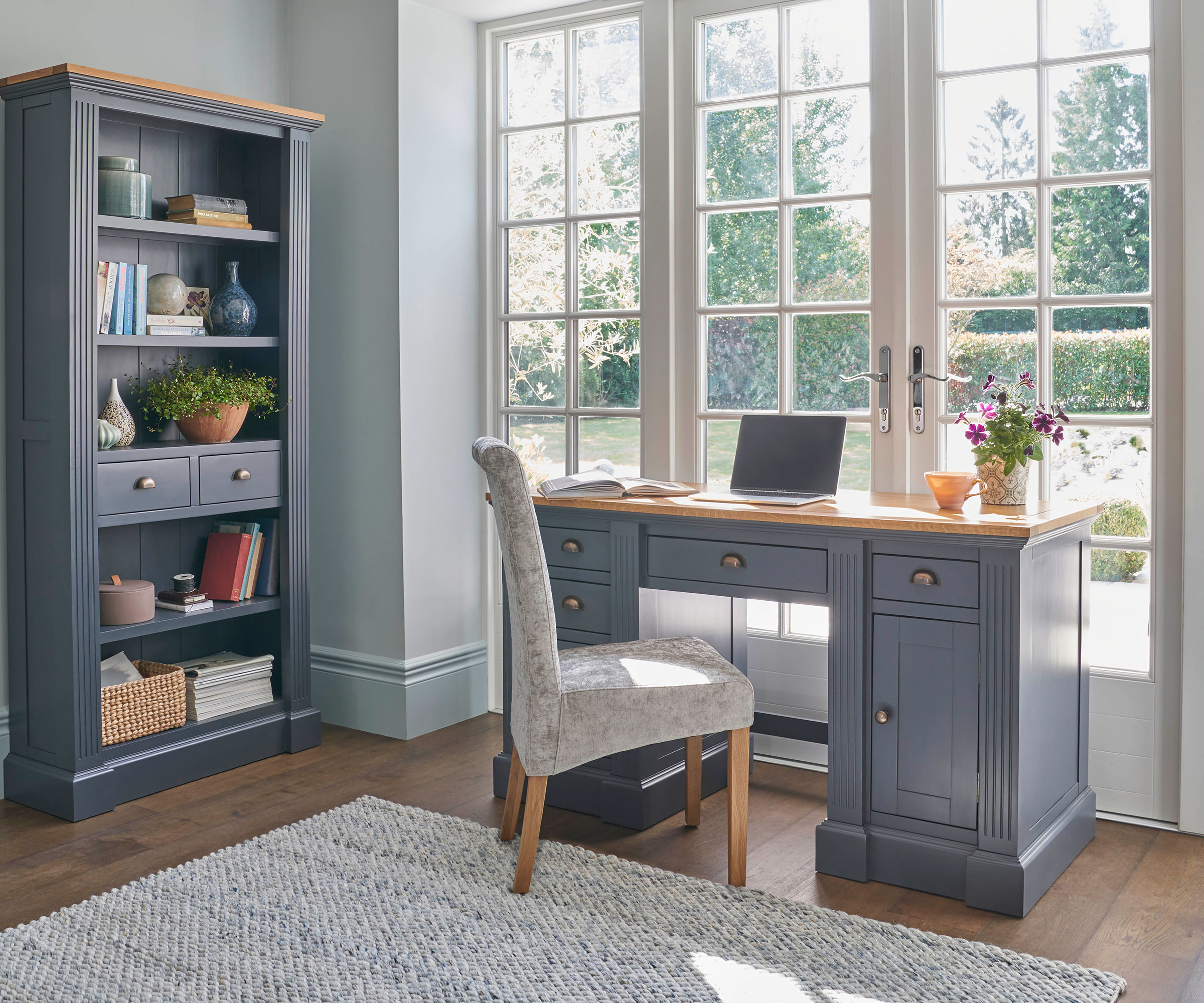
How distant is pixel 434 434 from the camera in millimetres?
3926

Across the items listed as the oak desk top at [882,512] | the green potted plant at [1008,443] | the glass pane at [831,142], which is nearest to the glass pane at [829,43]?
the glass pane at [831,142]

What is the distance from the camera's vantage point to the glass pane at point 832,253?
3.32 m

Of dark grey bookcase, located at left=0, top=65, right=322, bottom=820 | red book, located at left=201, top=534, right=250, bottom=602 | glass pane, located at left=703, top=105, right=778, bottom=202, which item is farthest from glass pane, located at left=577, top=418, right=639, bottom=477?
red book, located at left=201, top=534, right=250, bottom=602

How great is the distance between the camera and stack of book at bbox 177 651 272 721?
11.4ft

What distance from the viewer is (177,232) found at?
331 centimetres

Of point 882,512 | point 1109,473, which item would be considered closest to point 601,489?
point 882,512

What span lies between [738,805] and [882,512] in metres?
0.76

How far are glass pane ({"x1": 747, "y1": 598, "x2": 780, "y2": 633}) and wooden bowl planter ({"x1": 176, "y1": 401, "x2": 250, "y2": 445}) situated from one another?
1704 millimetres

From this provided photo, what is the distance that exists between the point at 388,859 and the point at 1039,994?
1.49m

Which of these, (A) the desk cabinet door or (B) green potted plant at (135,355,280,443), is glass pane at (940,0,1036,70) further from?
(B) green potted plant at (135,355,280,443)

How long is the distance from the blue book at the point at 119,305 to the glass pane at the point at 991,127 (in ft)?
7.73

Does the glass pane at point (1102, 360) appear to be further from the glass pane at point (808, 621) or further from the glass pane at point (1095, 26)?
the glass pane at point (808, 621)

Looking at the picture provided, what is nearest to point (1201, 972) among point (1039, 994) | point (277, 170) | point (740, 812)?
point (1039, 994)

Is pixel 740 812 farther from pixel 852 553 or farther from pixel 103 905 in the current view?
pixel 103 905
